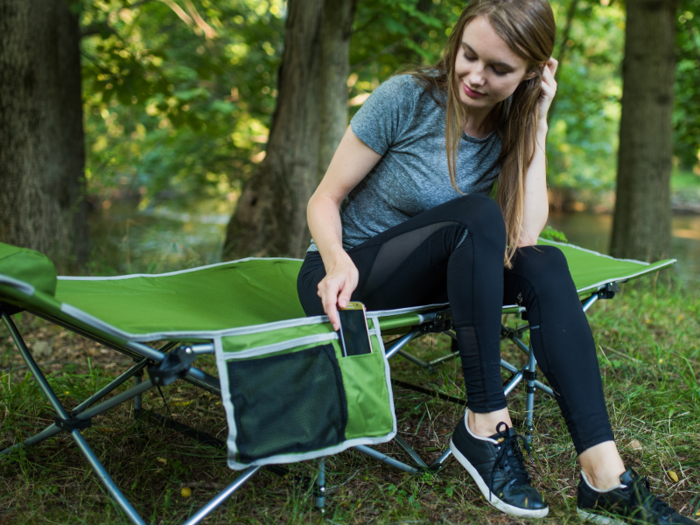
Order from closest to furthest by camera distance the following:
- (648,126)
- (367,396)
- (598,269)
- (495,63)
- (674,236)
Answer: (367,396), (495,63), (598,269), (648,126), (674,236)

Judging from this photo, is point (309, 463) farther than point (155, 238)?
No

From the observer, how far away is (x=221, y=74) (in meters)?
4.68

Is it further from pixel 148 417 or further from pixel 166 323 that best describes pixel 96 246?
pixel 166 323

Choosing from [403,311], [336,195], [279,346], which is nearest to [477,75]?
[336,195]

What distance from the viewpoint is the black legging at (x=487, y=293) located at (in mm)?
1260

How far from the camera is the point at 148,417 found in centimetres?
167

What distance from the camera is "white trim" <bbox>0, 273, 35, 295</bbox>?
95cm

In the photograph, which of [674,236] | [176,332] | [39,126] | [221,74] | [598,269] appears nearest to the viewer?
[176,332]

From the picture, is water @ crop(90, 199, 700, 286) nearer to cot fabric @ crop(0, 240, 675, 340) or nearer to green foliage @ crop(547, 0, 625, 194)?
green foliage @ crop(547, 0, 625, 194)

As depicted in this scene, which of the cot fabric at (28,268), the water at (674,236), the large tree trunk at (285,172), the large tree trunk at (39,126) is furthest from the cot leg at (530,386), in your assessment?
the large tree trunk at (39,126)

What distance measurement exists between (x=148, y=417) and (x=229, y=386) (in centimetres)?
76

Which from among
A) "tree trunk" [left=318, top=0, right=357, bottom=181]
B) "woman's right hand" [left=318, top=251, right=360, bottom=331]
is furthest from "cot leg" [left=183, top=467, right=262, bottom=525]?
"tree trunk" [left=318, top=0, right=357, bottom=181]

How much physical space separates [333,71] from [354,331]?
249 cm

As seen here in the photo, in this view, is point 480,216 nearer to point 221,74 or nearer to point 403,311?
point 403,311
